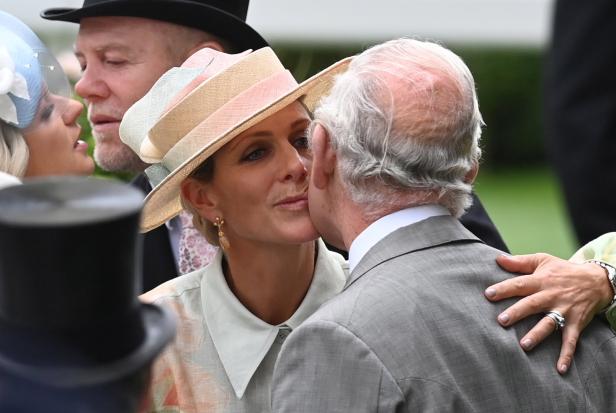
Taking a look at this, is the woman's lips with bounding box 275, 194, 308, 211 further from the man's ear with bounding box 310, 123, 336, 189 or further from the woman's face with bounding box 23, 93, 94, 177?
the woman's face with bounding box 23, 93, 94, 177

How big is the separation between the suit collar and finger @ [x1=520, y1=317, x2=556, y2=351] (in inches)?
10.3

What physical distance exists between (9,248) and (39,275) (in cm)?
5

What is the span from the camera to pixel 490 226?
354 centimetres

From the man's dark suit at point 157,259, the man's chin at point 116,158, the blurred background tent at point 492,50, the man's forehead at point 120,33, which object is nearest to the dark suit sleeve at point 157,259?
the man's dark suit at point 157,259

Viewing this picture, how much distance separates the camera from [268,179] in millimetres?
2852

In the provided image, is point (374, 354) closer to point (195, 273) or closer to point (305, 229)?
point (305, 229)

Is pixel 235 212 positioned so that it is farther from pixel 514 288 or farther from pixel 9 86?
pixel 514 288

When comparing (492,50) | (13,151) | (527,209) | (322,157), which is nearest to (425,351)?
(322,157)

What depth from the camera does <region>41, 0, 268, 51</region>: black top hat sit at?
11.7 feet

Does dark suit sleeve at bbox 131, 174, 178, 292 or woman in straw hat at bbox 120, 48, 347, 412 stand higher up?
woman in straw hat at bbox 120, 48, 347, 412

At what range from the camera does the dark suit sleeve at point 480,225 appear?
352 cm

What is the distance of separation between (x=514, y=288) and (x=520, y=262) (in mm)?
120

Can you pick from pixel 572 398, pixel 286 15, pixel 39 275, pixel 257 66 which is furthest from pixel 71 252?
pixel 286 15

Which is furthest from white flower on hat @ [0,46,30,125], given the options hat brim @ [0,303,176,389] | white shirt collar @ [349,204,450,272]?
hat brim @ [0,303,176,389]
